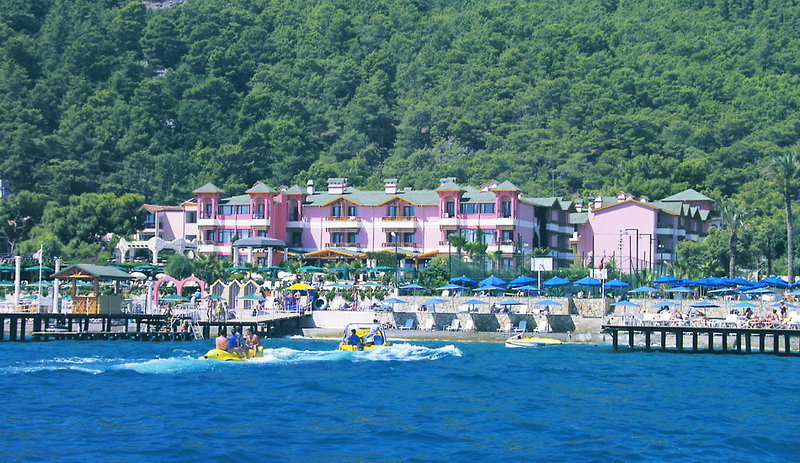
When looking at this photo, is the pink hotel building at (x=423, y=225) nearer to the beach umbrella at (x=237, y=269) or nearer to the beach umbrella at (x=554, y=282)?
the beach umbrella at (x=237, y=269)

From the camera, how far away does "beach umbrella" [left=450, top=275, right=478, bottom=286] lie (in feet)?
241

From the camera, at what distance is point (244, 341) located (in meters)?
51.2

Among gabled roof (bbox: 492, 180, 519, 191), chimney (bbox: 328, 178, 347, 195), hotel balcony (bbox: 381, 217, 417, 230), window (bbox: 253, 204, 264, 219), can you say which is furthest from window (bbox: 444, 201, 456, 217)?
window (bbox: 253, 204, 264, 219)

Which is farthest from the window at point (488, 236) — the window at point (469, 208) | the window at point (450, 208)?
the window at point (450, 208)

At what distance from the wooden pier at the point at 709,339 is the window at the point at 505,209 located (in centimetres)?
2751

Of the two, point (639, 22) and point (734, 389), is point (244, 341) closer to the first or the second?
point (734, 389)

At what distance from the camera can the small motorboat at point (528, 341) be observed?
62.9 meters

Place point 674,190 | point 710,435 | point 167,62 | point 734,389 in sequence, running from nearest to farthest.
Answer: point 710,435
point 734,389
point 674,190
point 167,62

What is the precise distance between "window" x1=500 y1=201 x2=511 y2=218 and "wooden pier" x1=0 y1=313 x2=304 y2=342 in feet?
85.0

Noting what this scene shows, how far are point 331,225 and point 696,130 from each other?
54.3 m

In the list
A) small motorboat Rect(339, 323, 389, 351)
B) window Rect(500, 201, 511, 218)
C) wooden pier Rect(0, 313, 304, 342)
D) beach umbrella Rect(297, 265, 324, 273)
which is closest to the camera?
small motorboat Rect(339, 323, 389, 351)

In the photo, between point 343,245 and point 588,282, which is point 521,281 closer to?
point 588,282

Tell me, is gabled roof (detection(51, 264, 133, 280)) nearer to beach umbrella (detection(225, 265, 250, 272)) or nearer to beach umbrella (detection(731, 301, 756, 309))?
beach umbrella (detection(225, 265, 250, 272))

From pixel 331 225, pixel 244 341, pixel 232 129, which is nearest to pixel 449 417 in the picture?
pixel 244 341
